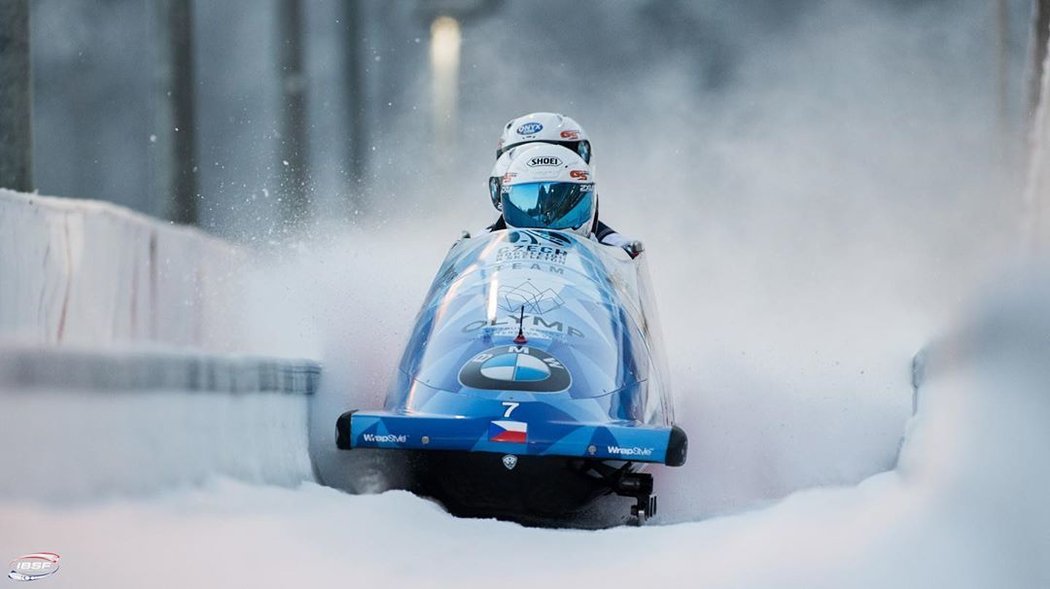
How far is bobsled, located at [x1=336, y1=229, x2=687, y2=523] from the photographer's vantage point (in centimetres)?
406

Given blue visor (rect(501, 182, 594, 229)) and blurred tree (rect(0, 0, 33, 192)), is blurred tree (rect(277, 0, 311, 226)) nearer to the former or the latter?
blurred tree (rect(0, 0, 33, 192))

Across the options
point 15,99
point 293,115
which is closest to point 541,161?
point 15,99

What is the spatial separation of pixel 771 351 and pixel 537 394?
8.64 ft

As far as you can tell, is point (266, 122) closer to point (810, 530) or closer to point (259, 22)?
point (259, 22)

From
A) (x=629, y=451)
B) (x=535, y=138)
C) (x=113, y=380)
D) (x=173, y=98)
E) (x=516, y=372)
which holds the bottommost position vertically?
(x=629, y=451)

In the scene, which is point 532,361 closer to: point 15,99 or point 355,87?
point 15,99

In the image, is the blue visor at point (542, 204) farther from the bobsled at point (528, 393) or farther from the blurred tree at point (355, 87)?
the blurred tree at point (355, 87)

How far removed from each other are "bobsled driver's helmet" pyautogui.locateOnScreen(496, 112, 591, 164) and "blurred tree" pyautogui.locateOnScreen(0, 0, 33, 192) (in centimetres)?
280

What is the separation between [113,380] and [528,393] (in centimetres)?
143

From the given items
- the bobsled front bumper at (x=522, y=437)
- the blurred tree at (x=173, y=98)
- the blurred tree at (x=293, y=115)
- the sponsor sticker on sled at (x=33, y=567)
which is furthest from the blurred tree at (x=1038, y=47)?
the sponsor sticker on sled at (x=33, y=567)

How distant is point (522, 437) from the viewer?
406cm

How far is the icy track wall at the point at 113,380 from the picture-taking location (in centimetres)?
296

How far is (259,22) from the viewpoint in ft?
69.8

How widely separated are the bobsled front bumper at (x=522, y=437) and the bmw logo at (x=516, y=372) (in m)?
0.22
